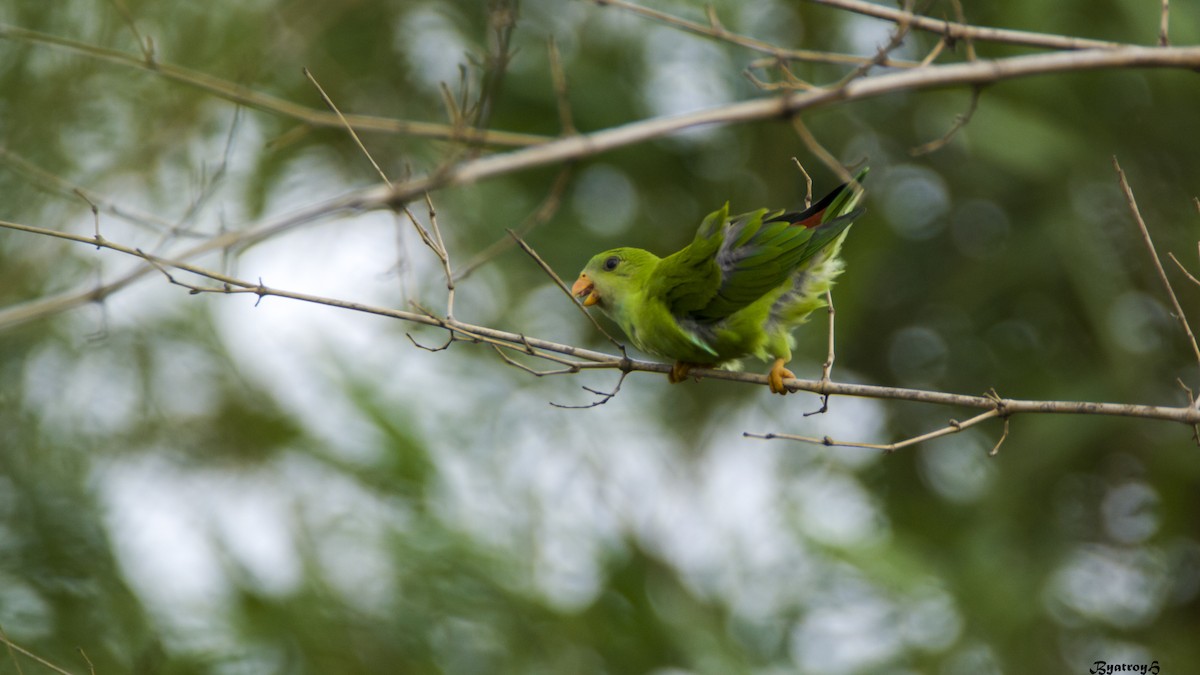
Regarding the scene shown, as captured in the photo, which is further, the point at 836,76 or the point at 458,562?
the point at 836,76

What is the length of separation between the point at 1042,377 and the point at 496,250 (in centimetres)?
587

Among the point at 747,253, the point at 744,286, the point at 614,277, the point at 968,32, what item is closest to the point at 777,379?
the point at 744,286

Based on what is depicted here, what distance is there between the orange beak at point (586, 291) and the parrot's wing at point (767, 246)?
69 cm

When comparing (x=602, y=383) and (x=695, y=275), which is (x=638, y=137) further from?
(x=602, y=383)

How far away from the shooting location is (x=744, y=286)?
386 cm

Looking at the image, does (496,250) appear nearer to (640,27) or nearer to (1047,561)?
(640,27)

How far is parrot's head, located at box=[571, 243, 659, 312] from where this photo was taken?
4.45 m

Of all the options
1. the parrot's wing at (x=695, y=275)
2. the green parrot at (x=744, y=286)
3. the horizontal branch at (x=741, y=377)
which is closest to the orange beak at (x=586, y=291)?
the green parrot at (x=744, y=286)

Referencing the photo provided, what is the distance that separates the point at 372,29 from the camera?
26.0ft

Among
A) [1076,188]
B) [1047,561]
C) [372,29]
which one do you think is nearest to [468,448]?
[372,29]

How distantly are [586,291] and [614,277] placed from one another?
6.1 inches

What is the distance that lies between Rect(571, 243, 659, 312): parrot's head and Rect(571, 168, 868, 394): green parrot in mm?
191

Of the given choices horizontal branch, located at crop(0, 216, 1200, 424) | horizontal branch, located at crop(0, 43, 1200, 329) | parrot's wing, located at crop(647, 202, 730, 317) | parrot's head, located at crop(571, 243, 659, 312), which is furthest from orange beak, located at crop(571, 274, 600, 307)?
horizontal branch, located at crop(0, 43, 1200, 329)

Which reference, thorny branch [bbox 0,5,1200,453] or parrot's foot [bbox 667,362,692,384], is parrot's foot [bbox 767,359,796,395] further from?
parrot's foot [bbox 667,362,692,384]
